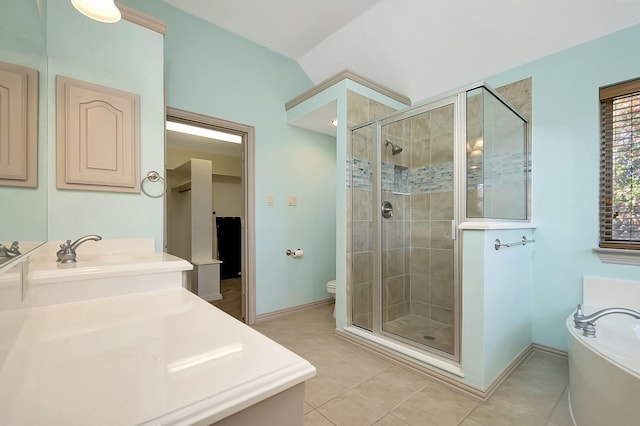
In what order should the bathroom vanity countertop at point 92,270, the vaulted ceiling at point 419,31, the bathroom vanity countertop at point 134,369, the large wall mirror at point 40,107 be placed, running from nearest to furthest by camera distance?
the bathroom vanity countertop at point 134,369
the large wall mirror at point 40,107
the bathroom vanity countertop at point 92,270
the vaulted ceiling at point 419,31

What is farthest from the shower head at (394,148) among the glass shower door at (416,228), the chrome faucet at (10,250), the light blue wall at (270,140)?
the chrome faucet at (10,250)

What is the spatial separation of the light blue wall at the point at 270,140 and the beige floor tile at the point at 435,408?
1.75m

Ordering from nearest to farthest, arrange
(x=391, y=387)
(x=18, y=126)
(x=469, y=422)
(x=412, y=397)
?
(x=18, y=126), (x=469, y=422), (x=412, y=397), (x=391, y=387)

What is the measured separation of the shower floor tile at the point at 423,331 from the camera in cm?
203

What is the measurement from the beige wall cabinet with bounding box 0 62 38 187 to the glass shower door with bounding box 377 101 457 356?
7.28ft

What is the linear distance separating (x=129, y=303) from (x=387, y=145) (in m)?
2.29

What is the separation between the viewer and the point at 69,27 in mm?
1586

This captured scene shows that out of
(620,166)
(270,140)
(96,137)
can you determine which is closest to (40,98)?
(96,137)

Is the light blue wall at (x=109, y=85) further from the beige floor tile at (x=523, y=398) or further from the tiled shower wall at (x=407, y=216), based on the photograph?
the beige floor tile at (x=523, y=398)

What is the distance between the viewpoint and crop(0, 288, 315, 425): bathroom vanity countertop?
1.42 feet

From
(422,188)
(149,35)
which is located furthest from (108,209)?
(422,188)

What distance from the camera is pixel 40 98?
1.30 meters

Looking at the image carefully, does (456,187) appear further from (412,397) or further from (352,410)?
(352,410)

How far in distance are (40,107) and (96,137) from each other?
0.35m
